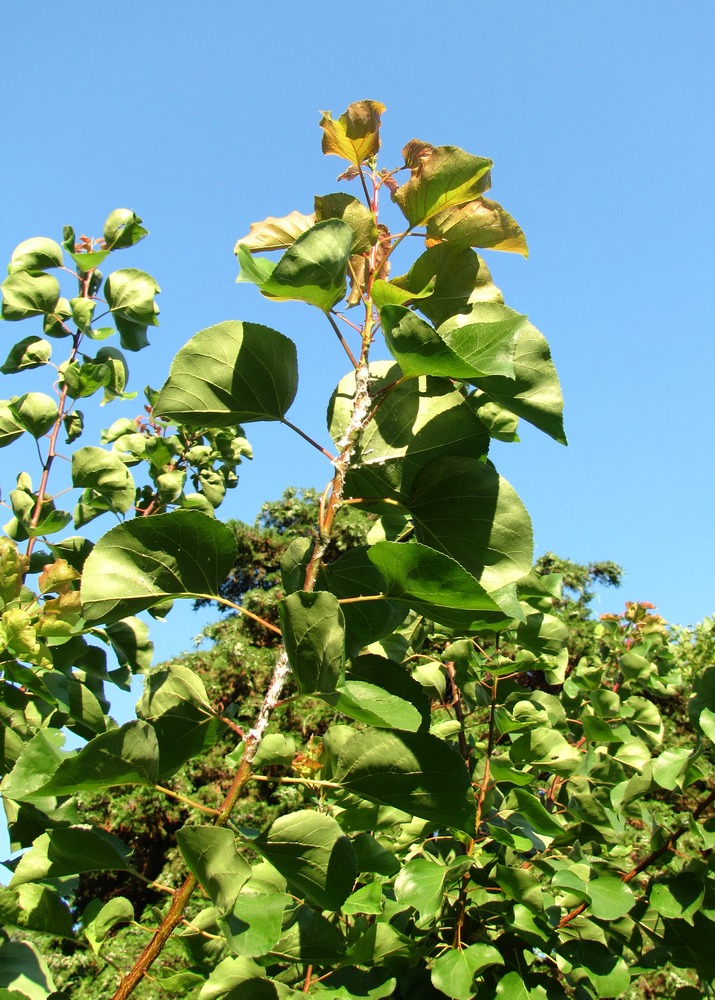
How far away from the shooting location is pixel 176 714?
1.06 metres

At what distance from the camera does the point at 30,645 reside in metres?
1.21

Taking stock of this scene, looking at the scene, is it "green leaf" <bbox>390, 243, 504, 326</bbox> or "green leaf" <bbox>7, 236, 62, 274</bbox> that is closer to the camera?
"green leaf" <bbox>390, 243, 504, 326</bbox>

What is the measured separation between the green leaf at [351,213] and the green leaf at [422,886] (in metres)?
1.29

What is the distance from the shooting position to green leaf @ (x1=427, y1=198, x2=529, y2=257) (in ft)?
3.80

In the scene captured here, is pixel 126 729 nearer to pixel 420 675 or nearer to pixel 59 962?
pixel 420 675

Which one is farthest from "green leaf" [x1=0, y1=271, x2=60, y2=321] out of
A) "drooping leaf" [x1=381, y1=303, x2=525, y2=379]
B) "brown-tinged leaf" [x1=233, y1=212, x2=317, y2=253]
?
"drooping leaf" [x1=381, y1=303, x2=525, y2=379]

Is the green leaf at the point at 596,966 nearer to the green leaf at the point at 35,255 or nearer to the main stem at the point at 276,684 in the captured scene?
the main stem at the point at 276,684

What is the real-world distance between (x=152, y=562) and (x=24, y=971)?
0.75m

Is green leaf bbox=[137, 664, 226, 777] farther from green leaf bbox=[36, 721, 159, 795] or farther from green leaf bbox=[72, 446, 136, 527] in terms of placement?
green leaf bbox=[72, 446, 136, 527]

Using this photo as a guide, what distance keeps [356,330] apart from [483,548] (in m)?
0.39

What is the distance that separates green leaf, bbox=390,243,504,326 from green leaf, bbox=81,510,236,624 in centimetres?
48

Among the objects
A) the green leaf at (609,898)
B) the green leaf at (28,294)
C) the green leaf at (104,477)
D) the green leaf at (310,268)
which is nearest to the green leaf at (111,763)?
the green leaf at (310,268)

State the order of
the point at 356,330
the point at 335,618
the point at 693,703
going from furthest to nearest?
the point at 693,703
the point at 356,330
the point at 335,618

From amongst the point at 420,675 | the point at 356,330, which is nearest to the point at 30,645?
the point at 356,330
